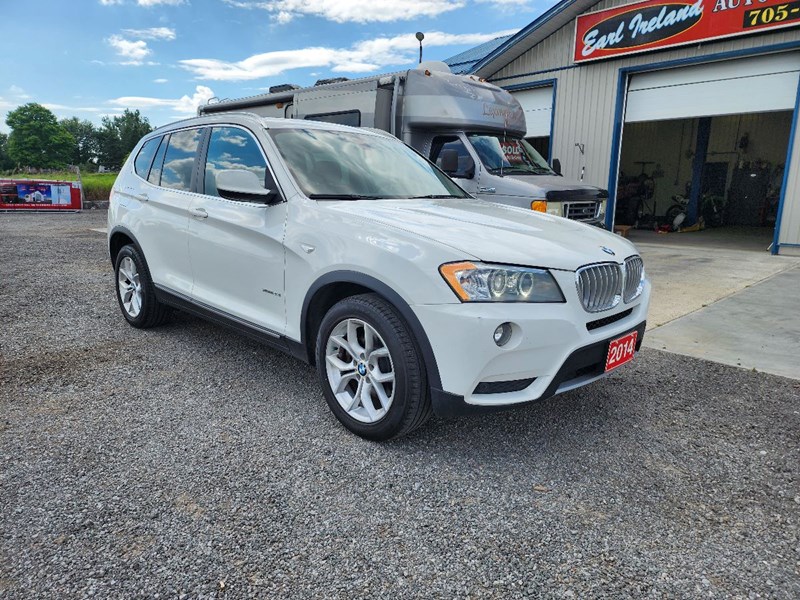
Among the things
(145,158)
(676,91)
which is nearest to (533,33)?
(676,91)

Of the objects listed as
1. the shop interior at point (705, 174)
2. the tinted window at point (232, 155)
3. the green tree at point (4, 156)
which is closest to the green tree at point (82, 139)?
the green tree at point (4, 156)

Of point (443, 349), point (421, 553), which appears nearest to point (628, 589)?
point (421, 553)

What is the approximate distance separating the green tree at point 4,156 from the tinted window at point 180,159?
12196cm

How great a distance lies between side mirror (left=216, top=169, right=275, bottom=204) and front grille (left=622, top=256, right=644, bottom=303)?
2.05 m

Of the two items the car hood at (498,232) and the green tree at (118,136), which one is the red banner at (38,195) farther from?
the green tree at (118,136)

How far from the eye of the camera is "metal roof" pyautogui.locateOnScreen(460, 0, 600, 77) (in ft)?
40.4

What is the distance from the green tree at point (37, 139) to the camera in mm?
107688

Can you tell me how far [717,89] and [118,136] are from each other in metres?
122

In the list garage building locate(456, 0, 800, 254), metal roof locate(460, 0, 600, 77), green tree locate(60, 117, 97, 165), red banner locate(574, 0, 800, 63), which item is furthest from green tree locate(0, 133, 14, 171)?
red banner locate(574, 0, 800, 63)

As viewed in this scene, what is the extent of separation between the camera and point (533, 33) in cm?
1301

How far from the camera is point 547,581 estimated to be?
1.97 meters

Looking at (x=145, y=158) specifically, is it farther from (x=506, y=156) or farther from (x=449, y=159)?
(x=506, y=156)

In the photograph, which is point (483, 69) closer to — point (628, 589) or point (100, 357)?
point (100, 357)

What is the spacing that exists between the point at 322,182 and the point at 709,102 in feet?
34.7
